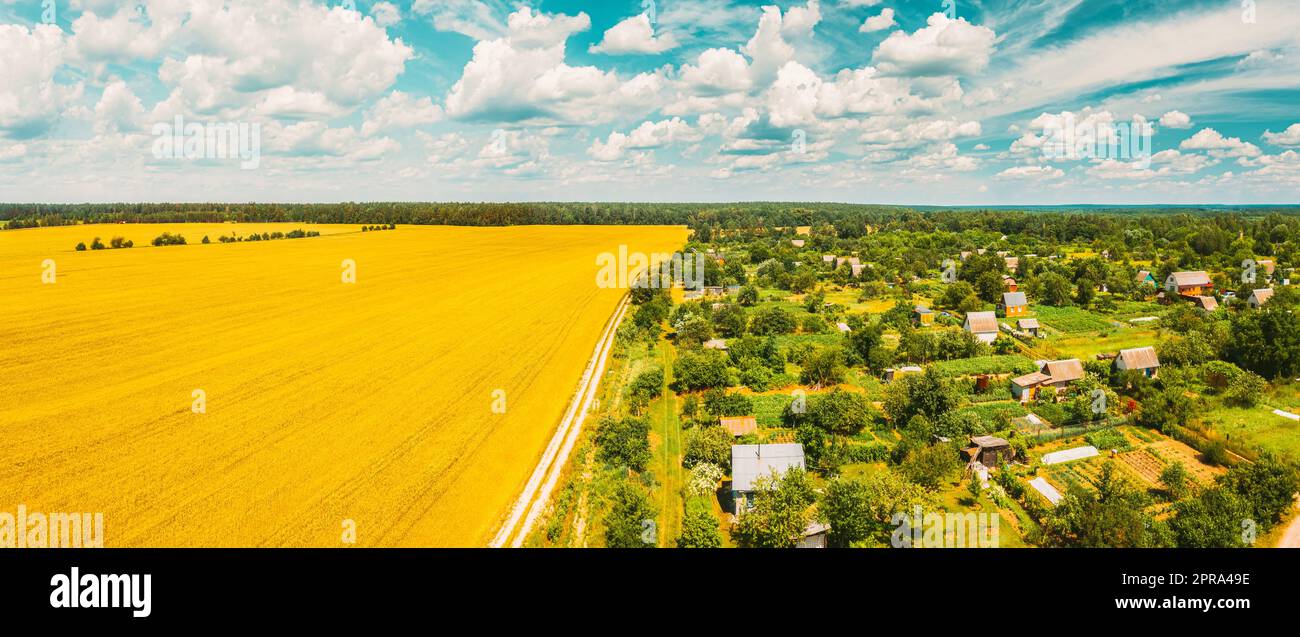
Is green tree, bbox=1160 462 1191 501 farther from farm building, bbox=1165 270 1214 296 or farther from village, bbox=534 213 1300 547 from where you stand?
farm building, bbox=1165 270 1214 296

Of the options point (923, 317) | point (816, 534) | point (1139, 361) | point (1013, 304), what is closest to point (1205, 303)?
point (1013, 304)

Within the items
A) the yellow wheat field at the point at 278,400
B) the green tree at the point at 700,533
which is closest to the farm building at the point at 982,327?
the yellow wheat field at the point at 278,400

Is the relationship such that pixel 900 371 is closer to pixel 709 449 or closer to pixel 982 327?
pixel 982 327

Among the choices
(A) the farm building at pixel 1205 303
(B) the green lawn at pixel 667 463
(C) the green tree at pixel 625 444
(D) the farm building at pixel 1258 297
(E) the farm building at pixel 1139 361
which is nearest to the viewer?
(B) the green lawn at pixel 667 463

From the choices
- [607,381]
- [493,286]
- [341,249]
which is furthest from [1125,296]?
[341,249]

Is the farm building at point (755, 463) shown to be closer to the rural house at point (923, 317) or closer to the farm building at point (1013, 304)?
the rural house at point (923, 317)
